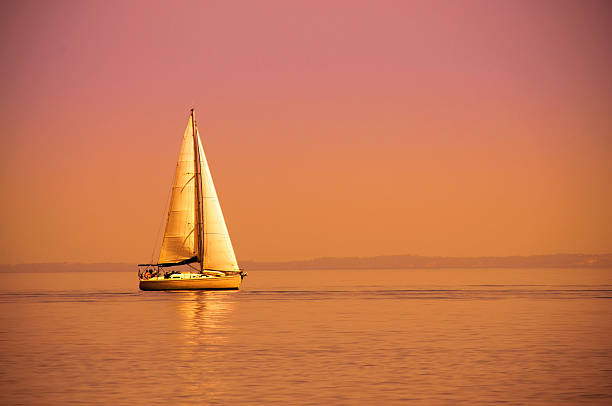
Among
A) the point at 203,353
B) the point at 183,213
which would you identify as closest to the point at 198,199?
the point at 183,213

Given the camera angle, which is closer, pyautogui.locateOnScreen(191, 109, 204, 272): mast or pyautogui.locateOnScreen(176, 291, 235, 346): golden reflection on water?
pyautogui.locateOnScreen(176, 291, 235, 346): golden reflection on water

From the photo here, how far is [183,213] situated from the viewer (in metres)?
111

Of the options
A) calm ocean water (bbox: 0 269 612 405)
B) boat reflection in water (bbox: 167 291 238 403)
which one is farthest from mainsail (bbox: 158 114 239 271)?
calm ocean water (bbox: 0 269 612 405)

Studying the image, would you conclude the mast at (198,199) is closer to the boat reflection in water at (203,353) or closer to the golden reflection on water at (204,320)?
the golden reflection on water at (204,320)

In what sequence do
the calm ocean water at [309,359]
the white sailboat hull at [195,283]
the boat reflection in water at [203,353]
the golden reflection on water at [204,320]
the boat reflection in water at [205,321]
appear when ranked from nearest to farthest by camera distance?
the calm ocean water at [309,359] → the boat reflection in water at [203,353] → the boat reflection in water at [205,321] → the golden reflection on water at [204,320] → the white sailboat hull at [195,283]

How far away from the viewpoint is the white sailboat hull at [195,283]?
359 ft

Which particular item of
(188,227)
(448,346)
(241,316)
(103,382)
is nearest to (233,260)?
(188,227)

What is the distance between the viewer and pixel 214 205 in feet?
367

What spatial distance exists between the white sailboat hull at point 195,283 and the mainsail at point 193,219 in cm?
154

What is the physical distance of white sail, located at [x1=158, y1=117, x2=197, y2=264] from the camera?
10975 centimetres

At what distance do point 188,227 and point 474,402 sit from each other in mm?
83871

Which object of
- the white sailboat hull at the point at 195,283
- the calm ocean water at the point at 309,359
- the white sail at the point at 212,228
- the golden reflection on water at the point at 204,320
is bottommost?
the golden reflection on water at the point at 204,320

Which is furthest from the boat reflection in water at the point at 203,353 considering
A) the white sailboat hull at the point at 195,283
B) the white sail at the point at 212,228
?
the white sail at the point at 212,228

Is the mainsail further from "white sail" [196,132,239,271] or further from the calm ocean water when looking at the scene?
the calm ocean water
